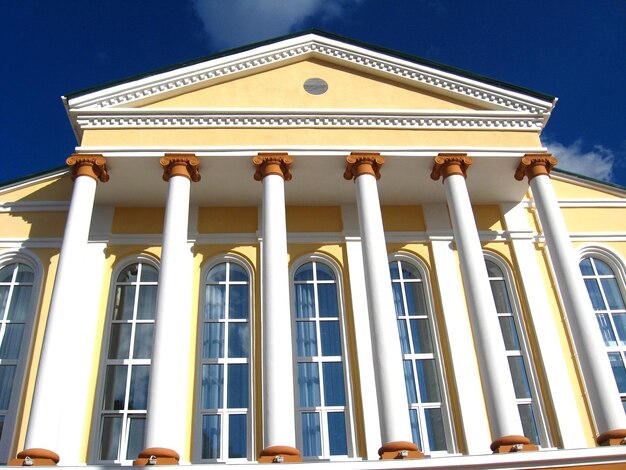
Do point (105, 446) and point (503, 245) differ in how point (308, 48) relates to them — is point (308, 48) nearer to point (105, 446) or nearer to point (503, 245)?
point (503, 245)

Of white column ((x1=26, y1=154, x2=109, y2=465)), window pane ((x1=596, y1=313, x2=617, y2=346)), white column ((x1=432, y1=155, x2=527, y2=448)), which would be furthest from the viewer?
window pane ((x1=596, y1=313, x2=617, y2=346))

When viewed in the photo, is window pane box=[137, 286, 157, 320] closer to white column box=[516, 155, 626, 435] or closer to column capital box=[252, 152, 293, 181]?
column capital box=[252, 152, 293, 181]

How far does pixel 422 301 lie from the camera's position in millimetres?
17812

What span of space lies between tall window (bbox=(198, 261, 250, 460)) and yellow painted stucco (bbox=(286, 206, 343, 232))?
1.86m

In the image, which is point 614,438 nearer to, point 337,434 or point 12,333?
point 337,434

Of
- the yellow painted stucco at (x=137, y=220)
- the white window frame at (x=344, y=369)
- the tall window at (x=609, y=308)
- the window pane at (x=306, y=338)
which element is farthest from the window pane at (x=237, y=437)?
the tall window at (x=609, y=308)

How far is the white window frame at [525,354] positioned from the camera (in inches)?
628

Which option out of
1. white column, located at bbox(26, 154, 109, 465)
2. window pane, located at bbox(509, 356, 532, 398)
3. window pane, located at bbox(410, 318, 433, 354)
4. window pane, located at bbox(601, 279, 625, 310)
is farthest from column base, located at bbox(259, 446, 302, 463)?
window pane, located at bbox(601, 279, 625, 310)

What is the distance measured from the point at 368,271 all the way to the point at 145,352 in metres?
5.73

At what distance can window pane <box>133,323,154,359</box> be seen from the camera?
16.6 meters

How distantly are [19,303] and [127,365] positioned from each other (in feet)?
10.8

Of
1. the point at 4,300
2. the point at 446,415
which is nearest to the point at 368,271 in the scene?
the point at 446,415

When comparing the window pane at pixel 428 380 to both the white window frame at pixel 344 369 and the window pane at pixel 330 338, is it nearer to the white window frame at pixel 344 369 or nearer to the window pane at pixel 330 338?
the white window frame at pixel 344 369

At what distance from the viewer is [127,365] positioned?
53.8ft
